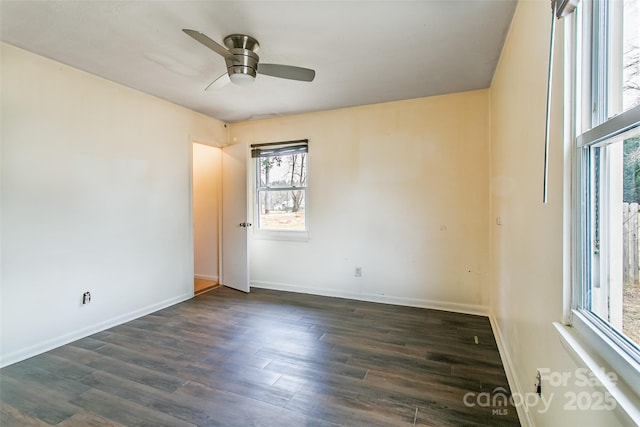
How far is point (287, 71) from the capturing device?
7.25 feet

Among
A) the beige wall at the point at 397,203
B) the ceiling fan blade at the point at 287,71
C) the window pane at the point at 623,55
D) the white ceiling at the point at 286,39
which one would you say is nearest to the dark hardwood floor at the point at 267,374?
the beige wall at the point at 397,203

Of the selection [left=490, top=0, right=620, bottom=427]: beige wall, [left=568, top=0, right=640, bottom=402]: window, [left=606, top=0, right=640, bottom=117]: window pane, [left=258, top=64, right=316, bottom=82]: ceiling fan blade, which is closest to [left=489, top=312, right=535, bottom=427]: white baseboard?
[left=490, top=0, right=620, bottom=427]: beige wall

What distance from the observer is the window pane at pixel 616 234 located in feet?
2.72

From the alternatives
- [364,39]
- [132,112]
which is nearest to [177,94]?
[132,112]

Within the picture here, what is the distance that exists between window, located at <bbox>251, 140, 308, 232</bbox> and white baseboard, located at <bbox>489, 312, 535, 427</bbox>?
248cm

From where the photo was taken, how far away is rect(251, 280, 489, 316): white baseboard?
10.8 feet

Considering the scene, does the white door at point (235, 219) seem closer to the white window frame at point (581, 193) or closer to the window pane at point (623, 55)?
the white window frame at point (581, 193)

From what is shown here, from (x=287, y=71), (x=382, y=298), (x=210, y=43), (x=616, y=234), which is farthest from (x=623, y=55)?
(x=382, y=298)

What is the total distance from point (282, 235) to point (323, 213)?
0.72 meters

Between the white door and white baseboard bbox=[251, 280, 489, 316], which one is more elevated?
the white door

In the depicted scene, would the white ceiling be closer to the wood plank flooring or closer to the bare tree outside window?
the bare tree outside window

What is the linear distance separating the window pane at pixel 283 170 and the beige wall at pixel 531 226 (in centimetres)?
241

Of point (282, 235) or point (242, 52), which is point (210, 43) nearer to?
point (242, 52)

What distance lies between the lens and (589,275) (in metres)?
1.01
